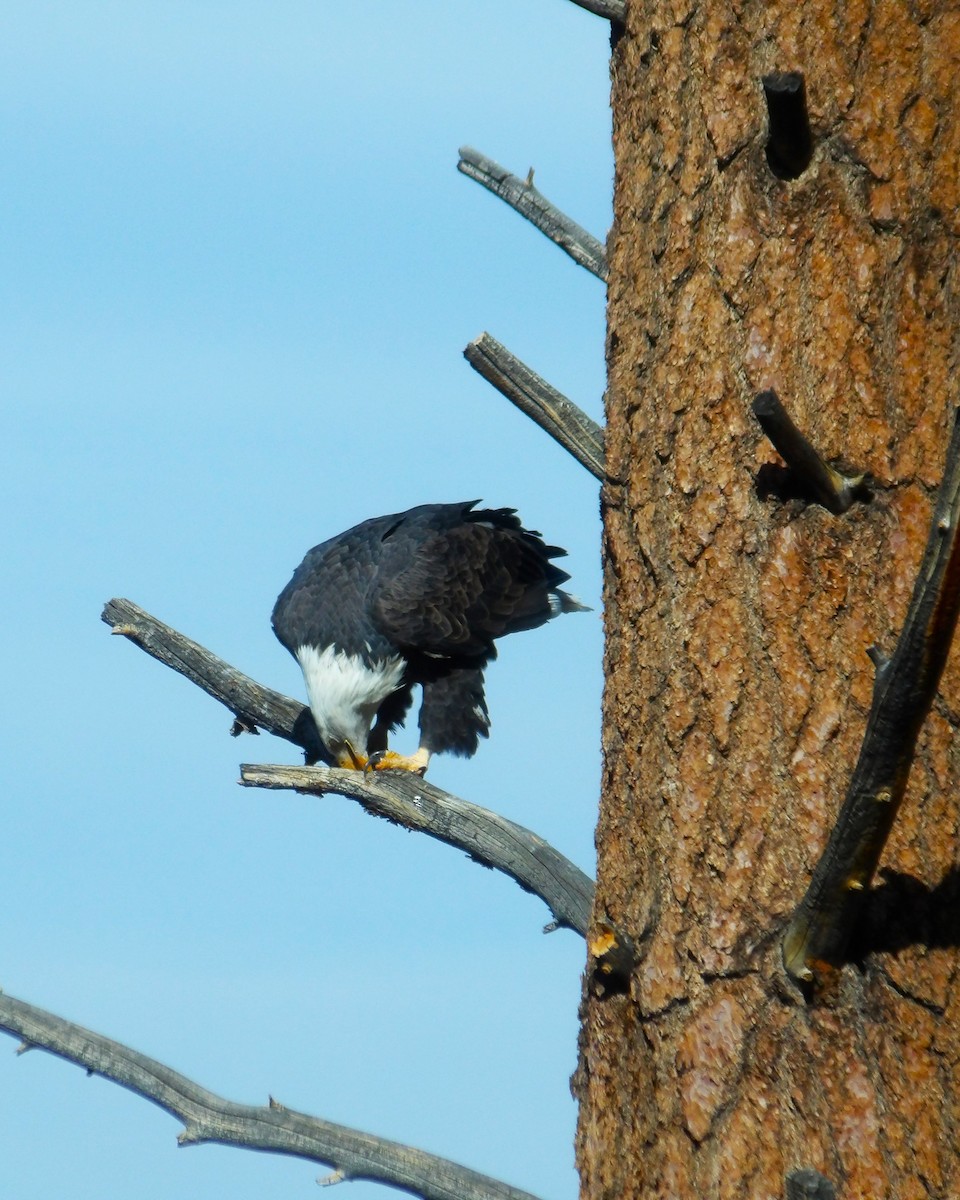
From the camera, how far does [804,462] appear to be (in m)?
2.39

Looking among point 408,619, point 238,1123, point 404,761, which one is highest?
point 408,619

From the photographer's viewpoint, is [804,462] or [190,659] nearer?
[804,462]

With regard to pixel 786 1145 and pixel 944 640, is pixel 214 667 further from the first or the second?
pixel 944 640

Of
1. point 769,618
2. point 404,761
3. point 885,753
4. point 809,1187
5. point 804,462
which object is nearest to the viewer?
point 809,1187

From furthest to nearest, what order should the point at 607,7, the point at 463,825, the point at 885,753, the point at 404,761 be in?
the point at 404,761 < the point at 463,825 < the point at 607,7 < the point at 885,753

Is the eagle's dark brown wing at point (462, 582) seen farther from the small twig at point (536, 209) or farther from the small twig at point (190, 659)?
the small twig at point (536, 209)

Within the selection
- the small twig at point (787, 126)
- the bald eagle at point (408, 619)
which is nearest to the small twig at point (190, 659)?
the bald eagle at point (408, 619)

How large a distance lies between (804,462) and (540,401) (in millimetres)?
1170

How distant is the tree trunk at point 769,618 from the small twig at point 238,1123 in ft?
2.38

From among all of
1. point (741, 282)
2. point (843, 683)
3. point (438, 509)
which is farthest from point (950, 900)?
point (438, 509)

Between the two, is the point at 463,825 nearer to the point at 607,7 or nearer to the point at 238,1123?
the point at 238,1123

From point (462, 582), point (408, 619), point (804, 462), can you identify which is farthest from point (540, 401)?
point (462, 582)

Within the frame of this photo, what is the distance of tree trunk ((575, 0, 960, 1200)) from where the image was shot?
7.74 feet

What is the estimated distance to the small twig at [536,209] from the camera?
3.61 metres
